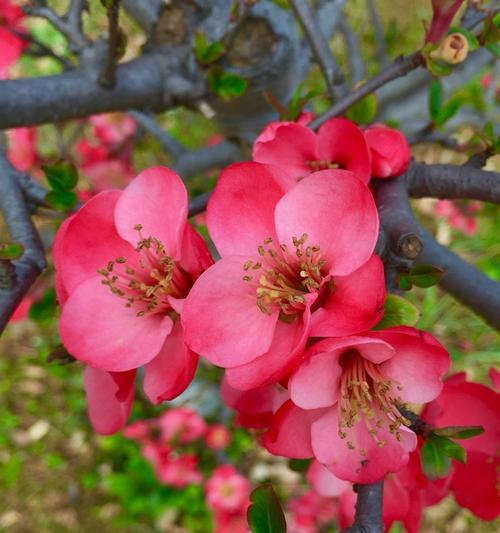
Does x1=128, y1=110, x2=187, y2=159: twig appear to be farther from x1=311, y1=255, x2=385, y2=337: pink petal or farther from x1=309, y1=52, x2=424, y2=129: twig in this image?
x1=311, y1=255, x2=385, y2=337: pink petal

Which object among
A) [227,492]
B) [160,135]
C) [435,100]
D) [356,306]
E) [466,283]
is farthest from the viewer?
[227,492]

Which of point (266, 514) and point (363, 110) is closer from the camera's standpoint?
point (266, 514)

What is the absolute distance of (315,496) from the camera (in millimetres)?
1897

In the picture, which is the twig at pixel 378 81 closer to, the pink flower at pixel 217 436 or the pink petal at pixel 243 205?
the pink petal at pixel 243 205

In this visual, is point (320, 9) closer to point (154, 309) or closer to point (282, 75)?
point (282, 75)

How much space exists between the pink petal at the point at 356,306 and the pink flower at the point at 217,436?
1.52m

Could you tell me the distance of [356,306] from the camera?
0.44 meters

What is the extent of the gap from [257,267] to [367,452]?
184 millimetres

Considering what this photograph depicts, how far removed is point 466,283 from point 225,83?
1.38 feet

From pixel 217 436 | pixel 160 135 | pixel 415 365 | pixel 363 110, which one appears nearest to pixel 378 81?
pixel 363 110

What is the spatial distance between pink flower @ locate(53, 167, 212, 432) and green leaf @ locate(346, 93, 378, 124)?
1.03 feet

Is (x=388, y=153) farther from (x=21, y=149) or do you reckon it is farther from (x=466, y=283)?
(x=21, y=149)

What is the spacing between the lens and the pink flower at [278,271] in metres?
0.45

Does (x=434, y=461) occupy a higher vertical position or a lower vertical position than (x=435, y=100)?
lower
